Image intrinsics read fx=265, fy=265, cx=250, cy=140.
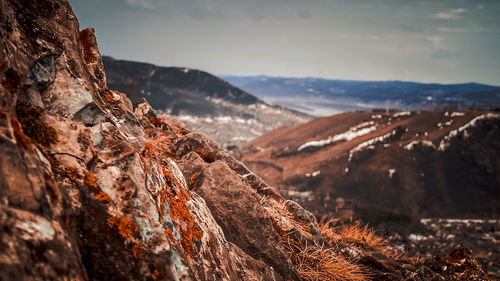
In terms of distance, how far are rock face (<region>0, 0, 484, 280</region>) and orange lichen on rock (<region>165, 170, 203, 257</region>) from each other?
0.02 m

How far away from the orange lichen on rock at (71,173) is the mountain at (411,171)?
80815mm

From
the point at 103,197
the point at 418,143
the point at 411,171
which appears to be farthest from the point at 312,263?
the point at 418,143

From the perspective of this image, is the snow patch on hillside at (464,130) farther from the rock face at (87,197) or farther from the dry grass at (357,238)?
the rock face at (87,197)

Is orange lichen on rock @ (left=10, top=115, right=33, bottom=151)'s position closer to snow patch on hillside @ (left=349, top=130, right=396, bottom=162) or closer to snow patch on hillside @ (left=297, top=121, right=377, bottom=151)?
snow patch on hillside @ (left=349, top=130, right=396, bottom=162)

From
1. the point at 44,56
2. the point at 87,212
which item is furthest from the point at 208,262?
the point at 44,56

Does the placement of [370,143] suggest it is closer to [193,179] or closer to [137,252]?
[193,179]

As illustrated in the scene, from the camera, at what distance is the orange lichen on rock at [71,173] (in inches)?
99.0

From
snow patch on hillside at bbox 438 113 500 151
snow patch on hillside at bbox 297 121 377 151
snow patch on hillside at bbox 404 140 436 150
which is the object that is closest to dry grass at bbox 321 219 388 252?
snow patch on hillside at bbox 404 140 436 150

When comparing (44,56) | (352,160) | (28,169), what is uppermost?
(44,56)

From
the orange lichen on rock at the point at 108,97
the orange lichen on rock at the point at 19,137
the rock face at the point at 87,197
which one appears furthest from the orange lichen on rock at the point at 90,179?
the orange lichen on rock at the point at 108,97

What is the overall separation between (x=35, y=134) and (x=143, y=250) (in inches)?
59.2

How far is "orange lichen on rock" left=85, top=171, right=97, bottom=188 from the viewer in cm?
258

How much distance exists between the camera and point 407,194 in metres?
91.4

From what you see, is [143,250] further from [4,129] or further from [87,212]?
[4,129]
